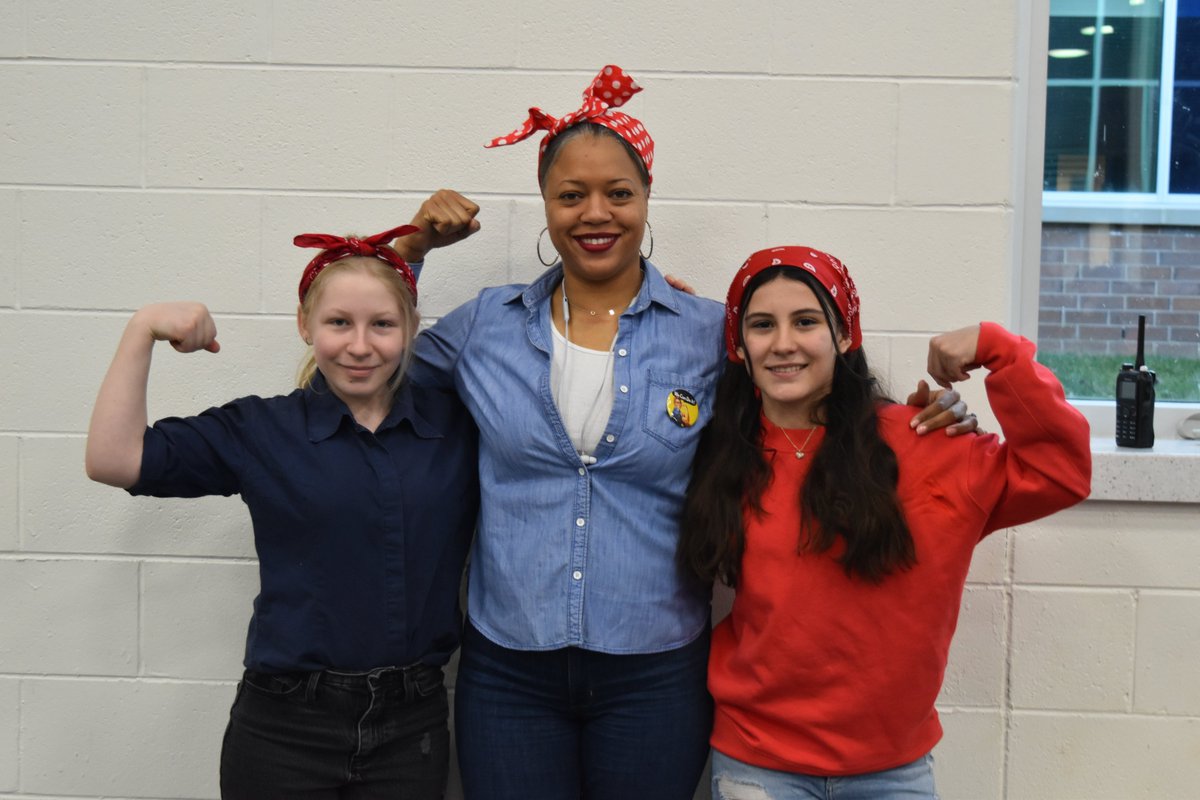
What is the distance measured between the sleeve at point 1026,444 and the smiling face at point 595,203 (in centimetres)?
61

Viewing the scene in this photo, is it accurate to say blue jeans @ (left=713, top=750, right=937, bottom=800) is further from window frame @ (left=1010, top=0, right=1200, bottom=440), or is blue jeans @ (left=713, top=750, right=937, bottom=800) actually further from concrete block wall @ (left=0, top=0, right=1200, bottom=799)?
window frame @ (left=1010, top=0, right=1200, bottom=440)

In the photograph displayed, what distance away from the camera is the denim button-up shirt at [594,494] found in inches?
66.9

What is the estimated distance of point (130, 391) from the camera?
1.63m

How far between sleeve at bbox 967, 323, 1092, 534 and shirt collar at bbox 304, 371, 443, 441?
0.91 m

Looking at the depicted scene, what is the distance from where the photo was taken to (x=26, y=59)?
208 centimetres

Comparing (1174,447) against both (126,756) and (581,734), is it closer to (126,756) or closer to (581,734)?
(581,734)

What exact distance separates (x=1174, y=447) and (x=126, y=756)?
226cm

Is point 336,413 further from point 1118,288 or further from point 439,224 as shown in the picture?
point 1118,288

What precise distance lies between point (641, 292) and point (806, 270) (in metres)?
0.29

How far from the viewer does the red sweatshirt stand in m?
1.62

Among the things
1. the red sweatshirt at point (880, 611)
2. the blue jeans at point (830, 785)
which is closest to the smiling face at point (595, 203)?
the red sweatshirt at point (880, 611)

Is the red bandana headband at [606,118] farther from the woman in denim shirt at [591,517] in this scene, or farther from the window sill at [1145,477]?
the window sill at [1145,477]

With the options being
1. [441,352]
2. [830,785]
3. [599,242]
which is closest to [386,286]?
[441,352]

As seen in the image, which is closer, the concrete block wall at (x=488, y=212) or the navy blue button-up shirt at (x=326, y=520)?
the navy blue button-up shirt at (x=326, y=520)
